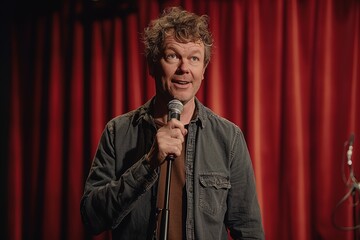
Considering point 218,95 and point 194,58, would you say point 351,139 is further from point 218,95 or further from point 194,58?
point 194,58

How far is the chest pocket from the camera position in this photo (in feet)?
6.15

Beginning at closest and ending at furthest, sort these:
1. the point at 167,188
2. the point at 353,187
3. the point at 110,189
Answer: the point at 167,188 → the point at 110,189 → the point at 353,187

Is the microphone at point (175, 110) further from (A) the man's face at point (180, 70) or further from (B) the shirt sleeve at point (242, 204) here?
(B) the shirt sleeve at point (242, 204)

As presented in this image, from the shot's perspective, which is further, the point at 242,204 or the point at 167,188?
the point at 242,204

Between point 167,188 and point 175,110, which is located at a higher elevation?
point 175,110

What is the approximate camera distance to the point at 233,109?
3420 mm

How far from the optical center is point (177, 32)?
75.1 inches

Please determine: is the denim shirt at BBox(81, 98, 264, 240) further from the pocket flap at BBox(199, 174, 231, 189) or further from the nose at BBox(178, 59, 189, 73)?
the nose at BBox(178, 59, 189, 73)

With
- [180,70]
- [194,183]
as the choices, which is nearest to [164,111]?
[180,70]

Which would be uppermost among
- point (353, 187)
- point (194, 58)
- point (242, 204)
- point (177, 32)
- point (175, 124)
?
point (177, 32)

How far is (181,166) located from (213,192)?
0.59 feet

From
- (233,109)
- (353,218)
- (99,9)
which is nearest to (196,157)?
(233,109)

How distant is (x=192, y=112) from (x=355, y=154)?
1.69 meters

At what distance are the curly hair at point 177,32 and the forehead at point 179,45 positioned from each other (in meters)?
0.01
